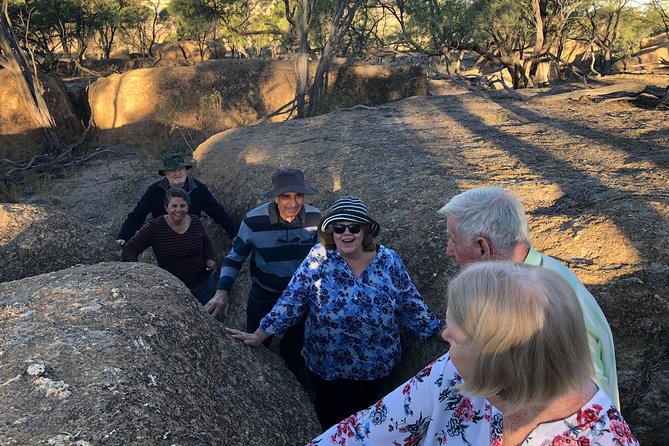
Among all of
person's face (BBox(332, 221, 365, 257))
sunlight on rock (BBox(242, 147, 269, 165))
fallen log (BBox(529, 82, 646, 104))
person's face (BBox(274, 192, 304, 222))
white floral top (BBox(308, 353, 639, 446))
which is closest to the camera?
white floral top (BBox(308, 353, 639, 446))

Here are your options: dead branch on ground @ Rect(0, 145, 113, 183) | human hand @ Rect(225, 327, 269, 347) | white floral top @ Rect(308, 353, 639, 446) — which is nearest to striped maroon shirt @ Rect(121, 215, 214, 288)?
human hand @ Rect(225, 327, 269, 347)

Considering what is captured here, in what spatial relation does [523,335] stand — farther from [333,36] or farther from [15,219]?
[333,36]

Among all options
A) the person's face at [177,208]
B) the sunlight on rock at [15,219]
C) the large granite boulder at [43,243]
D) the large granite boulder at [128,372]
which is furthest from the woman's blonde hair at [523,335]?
the sunlight on rock at [15,219]

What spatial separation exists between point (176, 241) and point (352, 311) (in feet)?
6.05

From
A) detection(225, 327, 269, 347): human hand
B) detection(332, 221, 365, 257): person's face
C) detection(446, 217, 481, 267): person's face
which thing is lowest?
detection(225, 327, 269, 347): human hand

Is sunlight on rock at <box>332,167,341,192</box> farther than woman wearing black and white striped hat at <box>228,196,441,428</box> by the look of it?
Yes

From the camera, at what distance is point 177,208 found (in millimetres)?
3986

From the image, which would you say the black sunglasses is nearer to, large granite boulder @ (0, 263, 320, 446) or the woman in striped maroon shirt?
A: large granite boulder @ (0, 263, 320, 446)

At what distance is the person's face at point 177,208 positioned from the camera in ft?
13.0

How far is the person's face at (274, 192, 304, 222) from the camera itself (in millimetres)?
3482

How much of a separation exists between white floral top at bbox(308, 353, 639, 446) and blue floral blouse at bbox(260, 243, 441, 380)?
3.48 feet

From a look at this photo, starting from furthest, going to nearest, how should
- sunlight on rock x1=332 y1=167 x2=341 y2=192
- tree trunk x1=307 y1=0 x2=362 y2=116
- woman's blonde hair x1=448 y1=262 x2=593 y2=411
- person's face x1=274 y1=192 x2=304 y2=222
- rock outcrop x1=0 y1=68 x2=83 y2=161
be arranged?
rock outcrop x1=0 y1=68 x2=83 y2=161, tree trunk x1=307 y1=0 x2=362 y2=116, sunlight on rock x1=332 y1=167 x2=341 y2=192, person's face x1=274 y1=192 x2=304 y2=222, woman's blonde hair x1=448 y1=262 x2=593 y2=411

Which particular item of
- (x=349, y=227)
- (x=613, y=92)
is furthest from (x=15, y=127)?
(x=349, y=227)

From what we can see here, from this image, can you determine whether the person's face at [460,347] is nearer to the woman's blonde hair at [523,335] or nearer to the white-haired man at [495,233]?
the woman's blonde hair at [523,335]
